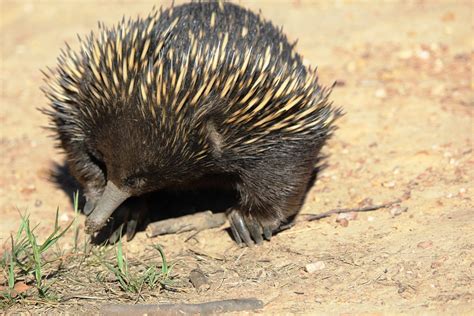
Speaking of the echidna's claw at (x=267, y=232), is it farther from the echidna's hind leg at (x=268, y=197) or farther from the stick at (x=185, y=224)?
the stick at (x=185, y=224)

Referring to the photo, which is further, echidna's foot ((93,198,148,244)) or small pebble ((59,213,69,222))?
small pebble ((59,213,69,222))

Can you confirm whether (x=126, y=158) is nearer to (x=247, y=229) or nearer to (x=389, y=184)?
(x=247, y=229)

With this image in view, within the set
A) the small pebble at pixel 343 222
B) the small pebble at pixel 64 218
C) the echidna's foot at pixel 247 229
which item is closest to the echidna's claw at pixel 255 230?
the echidna's foot at pixel 247 229

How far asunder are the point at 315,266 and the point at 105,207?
3.80ft

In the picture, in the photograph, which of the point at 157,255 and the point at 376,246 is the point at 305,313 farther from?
the point at 157,255

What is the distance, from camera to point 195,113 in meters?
4.02

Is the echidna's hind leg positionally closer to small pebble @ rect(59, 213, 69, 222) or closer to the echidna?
the echidna

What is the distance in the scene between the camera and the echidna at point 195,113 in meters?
3.97

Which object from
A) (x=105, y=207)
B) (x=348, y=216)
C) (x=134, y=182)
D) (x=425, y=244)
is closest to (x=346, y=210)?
(x=348, y=216)

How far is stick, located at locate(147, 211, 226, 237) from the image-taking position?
4.76m

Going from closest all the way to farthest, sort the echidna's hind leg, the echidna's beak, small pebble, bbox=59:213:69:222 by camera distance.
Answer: the echidna's beak, the echidna's hind leg, small pebble, bbox=59:213:69:222

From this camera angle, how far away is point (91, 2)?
947cm

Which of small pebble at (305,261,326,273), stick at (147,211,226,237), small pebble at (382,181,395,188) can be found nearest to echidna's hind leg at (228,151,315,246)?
stick at (147,211,226,237)

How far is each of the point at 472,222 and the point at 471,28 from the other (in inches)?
151
